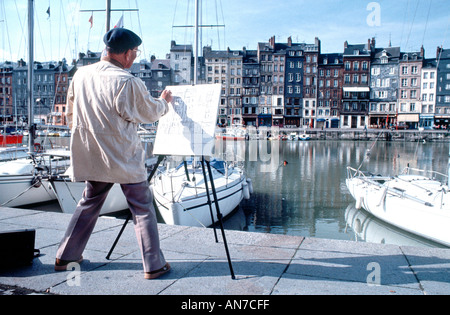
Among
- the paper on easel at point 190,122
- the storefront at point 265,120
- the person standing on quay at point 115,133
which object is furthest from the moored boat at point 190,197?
the storefront at point 265,120

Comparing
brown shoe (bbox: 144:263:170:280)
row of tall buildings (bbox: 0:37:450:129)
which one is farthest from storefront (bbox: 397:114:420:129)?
brown shoe (bbox: 144:263:170:280)

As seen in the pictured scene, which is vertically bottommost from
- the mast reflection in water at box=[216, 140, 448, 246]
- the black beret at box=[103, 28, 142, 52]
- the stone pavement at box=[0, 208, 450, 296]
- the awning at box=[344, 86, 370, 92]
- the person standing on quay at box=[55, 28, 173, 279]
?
the mast reflection in water at box=[216, 140, 448, 246]

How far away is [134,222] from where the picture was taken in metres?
3.21

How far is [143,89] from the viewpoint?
3.03 meters

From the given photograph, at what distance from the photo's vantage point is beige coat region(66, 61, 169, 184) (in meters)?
2.99

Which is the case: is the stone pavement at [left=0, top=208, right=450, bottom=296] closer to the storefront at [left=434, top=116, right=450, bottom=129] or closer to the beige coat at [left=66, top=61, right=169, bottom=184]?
the beige coat at [left=66, top=61, right=169, bottom=184]

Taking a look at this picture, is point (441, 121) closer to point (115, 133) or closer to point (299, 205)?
point (299, 205)

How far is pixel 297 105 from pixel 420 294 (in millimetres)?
77029

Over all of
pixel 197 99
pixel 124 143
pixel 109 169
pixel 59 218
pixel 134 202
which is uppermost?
pixel 197 99

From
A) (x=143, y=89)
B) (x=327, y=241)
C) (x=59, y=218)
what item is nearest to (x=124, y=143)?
Result: (x=143, y=89)

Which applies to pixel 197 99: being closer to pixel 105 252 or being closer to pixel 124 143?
pixel 124 143

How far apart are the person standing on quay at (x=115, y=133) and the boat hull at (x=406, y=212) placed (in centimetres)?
931

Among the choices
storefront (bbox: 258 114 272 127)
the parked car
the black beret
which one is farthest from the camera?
storefront (bbox: 258 114 272 127)
